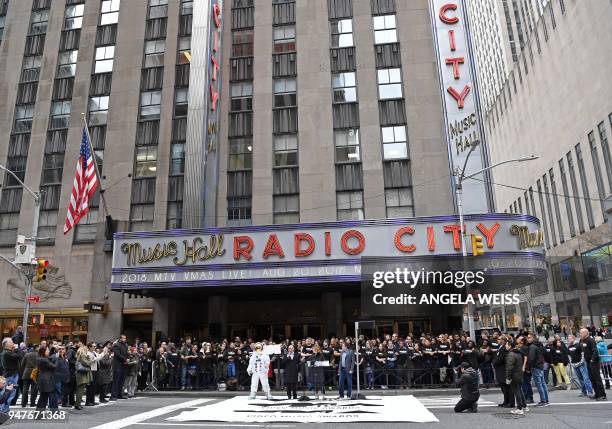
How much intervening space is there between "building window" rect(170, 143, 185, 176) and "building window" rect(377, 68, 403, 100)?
48.1 feet

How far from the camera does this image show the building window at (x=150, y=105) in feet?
120

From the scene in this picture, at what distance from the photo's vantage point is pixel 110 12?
3988cm

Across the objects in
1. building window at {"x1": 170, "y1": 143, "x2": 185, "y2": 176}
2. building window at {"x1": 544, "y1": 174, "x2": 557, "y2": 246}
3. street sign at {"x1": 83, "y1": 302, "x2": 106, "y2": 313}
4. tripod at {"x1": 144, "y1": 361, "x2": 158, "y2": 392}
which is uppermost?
building window at {"x1": 544, "y1": 174, "x2": 557, "y2": 246}

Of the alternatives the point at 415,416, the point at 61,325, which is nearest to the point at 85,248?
the point at 61,325

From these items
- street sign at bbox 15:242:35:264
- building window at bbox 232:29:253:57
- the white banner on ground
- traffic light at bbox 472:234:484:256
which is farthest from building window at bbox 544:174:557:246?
street sign at bbox 15:242:35:264

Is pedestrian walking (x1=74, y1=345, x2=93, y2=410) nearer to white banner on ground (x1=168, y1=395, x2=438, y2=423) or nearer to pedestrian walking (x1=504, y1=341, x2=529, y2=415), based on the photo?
white banner on ground (x1=168, y1=395, x2=438, y2=423)

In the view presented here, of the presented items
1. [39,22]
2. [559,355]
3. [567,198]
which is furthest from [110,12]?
[567,198]

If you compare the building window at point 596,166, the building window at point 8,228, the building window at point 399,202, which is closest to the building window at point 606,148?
the building window at point 596,166

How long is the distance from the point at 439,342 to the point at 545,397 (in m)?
6.10

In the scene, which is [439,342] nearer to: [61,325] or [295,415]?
[295,415]

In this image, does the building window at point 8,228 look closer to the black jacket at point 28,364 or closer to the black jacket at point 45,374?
the black jacket at point 28,364

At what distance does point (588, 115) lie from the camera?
57.8 m

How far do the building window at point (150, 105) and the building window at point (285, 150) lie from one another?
30.8 ft

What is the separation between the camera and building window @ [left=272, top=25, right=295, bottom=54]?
36812mm
